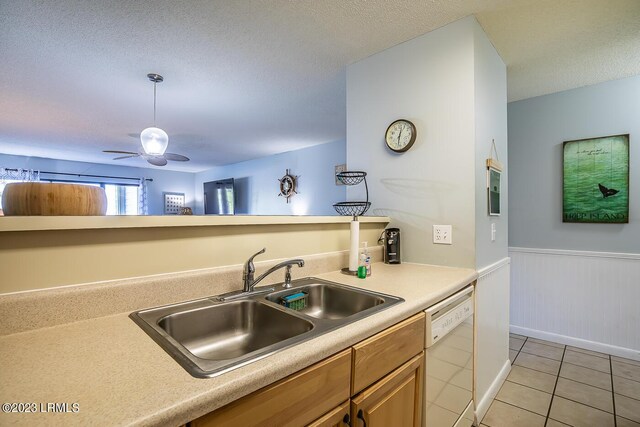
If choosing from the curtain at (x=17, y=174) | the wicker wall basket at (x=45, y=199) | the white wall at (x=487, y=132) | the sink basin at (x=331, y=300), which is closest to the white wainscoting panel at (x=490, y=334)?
the white wall at (x=487, y=132)

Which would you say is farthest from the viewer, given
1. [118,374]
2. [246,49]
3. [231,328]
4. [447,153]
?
[246,49]

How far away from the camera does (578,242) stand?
2619mm

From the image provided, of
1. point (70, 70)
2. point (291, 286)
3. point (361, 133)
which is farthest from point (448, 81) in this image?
point (70, 70)

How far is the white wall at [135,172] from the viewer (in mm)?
5562

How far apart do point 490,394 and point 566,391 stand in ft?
1.85

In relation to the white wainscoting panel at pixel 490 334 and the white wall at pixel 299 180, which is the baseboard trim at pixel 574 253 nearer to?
the white wainscoting panel at pixel 490 334

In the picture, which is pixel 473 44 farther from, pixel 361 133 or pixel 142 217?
pixel 142 217

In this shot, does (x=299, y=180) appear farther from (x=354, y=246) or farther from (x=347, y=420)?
(x=347, y=420)

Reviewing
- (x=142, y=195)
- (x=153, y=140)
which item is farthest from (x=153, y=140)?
(x=142, y=195)

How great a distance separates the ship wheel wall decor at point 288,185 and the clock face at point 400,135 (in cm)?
341

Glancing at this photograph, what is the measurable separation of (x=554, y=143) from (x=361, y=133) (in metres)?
2.00

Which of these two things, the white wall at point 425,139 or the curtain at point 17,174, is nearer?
the white wall at point 425,139

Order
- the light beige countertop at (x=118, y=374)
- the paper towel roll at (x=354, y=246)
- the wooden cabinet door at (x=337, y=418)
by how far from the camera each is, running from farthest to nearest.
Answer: the paper towel roll at (x=354, y=246)
the wooden cabinet door at (x=337, y=418)
the light beige countertop at (x=118, y=374)

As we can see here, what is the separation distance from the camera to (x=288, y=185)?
212 inches
